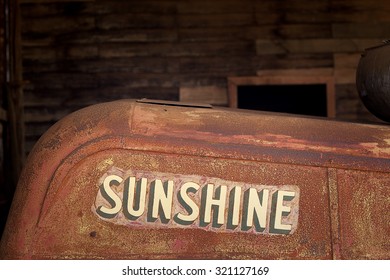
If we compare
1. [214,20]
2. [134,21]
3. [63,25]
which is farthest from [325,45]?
[63,25]

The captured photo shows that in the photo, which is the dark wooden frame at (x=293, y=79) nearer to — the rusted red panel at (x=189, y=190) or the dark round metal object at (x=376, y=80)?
the dark round metal object at (x=376, y=80)

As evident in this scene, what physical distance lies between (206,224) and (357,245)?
648 mm

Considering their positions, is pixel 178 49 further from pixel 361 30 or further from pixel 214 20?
pixel 361 30

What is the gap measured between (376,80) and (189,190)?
1097 mm

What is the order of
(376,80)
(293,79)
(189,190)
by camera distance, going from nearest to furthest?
(189,190), (376,80), (293,79)

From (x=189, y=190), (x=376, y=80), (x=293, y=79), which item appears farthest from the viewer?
(x=293, y=79)

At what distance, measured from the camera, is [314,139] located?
2457mm

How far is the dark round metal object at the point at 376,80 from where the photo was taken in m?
2.69

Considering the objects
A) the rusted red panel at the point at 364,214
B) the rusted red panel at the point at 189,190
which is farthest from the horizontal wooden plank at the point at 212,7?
the rusted red panel at the point at 364,214

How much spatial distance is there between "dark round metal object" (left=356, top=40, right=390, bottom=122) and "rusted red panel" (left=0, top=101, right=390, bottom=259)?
0.35 metres

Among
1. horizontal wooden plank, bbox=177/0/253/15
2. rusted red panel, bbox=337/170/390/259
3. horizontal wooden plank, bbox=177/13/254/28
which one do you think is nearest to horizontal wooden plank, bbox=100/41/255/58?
horizontal wooden plank, bbox=177/13/254/28

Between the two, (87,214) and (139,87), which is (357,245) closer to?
(87,214)

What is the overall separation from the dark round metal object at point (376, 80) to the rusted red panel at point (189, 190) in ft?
1.15

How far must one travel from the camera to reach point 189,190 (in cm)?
234
